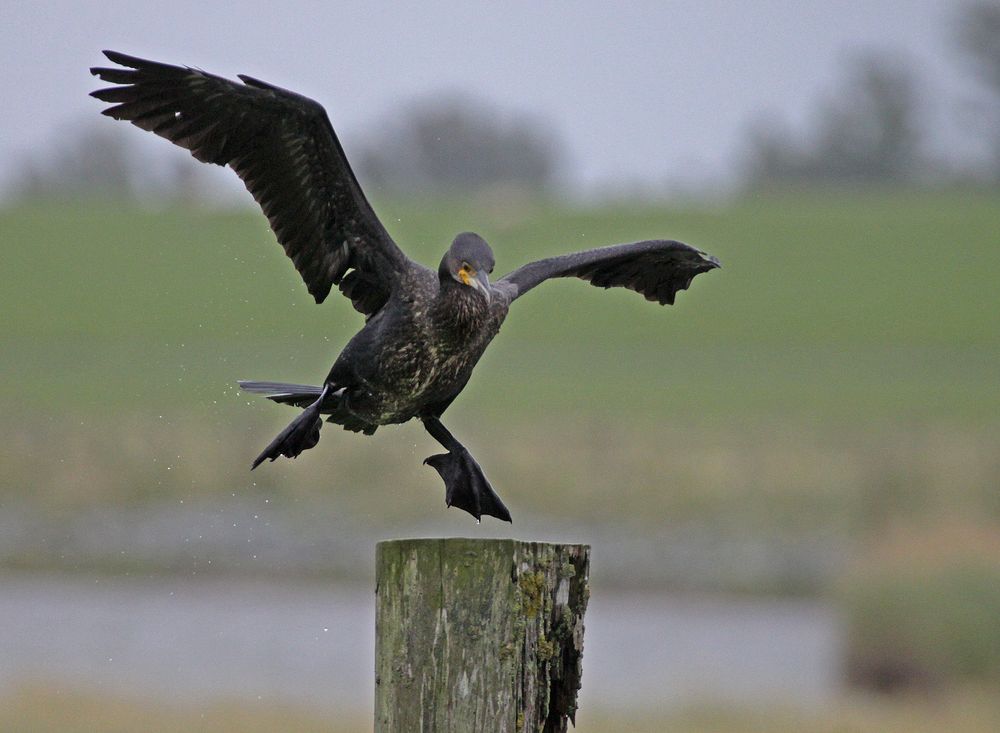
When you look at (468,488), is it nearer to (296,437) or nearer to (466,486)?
(466,486)

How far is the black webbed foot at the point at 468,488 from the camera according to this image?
18.9 ft

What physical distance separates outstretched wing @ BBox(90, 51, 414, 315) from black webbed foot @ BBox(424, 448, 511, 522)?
69 cm

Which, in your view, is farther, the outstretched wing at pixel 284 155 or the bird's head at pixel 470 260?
the outstretched wing at pixel 284 155

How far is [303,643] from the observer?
1438 cm

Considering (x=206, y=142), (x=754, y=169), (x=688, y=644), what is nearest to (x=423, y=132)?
(x=754, y=169)

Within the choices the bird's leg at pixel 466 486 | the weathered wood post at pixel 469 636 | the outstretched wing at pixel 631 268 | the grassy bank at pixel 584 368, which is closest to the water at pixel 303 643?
the grassy bank at pixel 584 368

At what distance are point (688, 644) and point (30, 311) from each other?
23544 mm

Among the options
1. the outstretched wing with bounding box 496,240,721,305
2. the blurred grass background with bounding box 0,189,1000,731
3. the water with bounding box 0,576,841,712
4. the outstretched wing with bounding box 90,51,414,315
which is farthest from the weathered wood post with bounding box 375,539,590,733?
the water with bounding box 0,576,841,712

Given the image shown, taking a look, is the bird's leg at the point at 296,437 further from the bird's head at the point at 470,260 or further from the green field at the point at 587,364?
the green field at the point at 587,364

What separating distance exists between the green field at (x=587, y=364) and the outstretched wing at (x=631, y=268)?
7.90 ft

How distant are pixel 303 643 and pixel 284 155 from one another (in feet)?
30.0

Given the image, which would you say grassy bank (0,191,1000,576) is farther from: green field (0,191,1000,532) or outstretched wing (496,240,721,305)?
outstretched wing (496,240,721,305)

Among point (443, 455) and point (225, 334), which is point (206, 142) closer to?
point (443, 455)

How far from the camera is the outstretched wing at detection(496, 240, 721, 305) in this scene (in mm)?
6076
